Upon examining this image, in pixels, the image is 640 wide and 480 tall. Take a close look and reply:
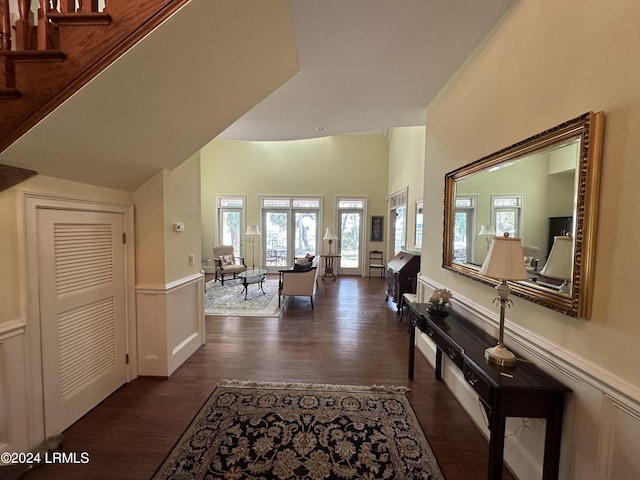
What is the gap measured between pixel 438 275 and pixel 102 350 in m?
3.27

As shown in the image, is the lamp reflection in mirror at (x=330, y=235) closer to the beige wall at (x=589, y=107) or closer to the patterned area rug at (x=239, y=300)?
the patterned area rug at (x=239, y=300)

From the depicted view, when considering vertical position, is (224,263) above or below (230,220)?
below

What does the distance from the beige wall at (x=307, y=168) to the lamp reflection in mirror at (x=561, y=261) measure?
6.87 m

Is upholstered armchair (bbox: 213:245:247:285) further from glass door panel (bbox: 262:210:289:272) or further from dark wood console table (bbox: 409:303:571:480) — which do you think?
dark wood console table (bbox: 409:303:571:480)

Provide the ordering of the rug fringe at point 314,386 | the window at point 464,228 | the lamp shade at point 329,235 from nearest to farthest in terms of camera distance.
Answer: the window at point 464,228, the rug fringe at point 314,386, the lamp shade at point 329,235

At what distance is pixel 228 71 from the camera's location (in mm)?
1821

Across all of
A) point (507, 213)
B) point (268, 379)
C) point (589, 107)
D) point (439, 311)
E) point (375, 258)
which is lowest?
point (268, 379)

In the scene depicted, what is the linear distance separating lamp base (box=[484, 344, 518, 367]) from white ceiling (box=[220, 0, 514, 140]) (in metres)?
2.09

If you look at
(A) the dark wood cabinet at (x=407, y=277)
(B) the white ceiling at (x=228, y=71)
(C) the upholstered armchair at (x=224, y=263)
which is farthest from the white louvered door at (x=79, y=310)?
(C) the upholstered armchair at (x=224, y=263)

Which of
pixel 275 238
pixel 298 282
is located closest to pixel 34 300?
pixel 298 282

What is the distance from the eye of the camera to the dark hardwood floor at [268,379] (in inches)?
67.4

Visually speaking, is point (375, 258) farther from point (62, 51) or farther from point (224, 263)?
point (62, 51)

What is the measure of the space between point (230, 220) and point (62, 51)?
7.36 metres

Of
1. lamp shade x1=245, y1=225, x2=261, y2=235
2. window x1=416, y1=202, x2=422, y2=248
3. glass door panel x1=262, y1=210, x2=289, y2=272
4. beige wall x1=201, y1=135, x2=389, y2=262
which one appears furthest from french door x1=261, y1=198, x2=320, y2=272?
window x1=416, y1=202, x2=422, y2=248
